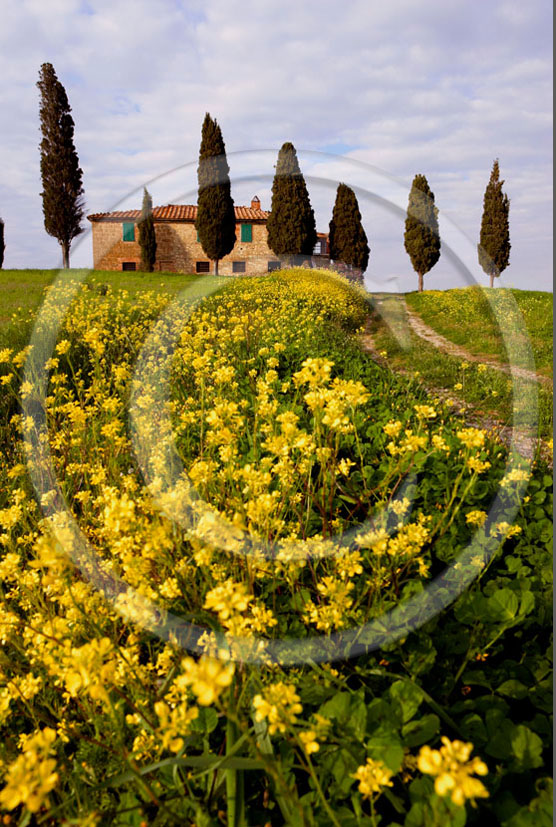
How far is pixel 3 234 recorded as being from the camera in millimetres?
34750

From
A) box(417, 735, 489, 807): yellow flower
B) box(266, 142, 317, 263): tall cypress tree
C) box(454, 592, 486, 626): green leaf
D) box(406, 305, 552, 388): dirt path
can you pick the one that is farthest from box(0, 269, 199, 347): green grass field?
box(417, 735, 489, 807): yellow flower

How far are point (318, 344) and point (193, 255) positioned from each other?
21.5 metres

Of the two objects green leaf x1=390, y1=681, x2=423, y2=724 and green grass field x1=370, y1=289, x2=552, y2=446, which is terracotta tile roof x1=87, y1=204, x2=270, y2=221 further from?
green leaf x1=390, y1=681, x2=423, y2=724

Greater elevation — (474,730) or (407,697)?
A: (407,697)

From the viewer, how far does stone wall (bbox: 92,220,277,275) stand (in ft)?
59.7

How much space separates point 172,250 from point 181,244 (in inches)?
67.9

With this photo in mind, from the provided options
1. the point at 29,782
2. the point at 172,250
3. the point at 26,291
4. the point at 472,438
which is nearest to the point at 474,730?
the point at 472,438

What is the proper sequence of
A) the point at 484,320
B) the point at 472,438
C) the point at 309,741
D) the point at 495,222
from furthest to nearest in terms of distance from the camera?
the point at 495,222 < the point at 484,320 < the point at 472,438 < the point at 309,741

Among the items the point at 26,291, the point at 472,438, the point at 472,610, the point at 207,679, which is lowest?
the point at 472,610

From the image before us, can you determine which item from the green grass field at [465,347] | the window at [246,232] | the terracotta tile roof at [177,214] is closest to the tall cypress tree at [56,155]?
the terracotta tile roof at [177,214]

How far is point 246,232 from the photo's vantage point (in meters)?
19.3

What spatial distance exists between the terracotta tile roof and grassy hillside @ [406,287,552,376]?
580 cm

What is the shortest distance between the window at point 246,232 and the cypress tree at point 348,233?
8.75 m

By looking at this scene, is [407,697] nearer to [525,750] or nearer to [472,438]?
[525,750]
